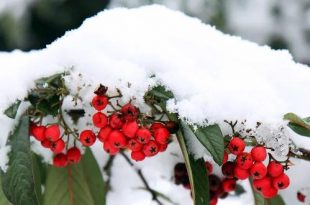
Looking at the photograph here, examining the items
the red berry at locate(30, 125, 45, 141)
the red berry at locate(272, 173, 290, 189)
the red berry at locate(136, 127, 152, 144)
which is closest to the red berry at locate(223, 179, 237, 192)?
the red berry at locate(272, 173, 290, 189)

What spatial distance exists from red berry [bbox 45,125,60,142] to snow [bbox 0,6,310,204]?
9 cm

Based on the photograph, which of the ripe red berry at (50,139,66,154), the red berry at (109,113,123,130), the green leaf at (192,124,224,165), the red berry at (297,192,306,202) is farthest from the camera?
the red berry at (297,192,306,202)

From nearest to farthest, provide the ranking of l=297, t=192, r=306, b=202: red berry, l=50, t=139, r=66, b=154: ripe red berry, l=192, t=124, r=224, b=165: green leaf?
l=192, t=124, r=224, b=165: green leaf < l=50, t=139, r=66, b=154: ripe red berry < l=297, t=192, r=306, b=202: red berry

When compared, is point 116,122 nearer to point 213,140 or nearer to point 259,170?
point 213,140

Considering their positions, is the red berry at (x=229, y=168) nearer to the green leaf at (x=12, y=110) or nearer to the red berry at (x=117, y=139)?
the red berry at (x=117, y=139)

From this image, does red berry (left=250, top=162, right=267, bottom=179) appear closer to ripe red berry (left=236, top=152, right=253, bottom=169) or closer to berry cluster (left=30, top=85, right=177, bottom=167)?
Result: ripe red berry (left=236, top=152, right=253, bottom=169)

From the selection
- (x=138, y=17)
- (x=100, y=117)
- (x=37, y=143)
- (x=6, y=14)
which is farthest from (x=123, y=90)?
(x=6, y=14)

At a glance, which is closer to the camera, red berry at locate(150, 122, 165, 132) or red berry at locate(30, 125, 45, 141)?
red berry at locate(150, 122, 165, 132)

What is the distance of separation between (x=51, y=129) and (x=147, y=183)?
1.83ft

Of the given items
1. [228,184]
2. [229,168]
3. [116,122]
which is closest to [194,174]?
[229,168]

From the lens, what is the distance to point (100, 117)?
1141mm

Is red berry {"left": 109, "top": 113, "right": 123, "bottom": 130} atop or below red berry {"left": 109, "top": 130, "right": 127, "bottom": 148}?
atop

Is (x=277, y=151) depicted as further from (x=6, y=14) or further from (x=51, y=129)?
(x=6, y=14)

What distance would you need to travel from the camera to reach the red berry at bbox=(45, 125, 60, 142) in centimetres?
120
